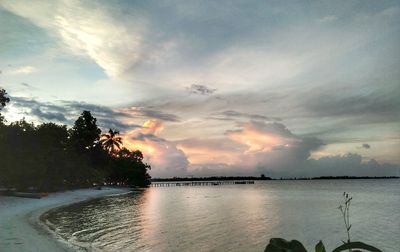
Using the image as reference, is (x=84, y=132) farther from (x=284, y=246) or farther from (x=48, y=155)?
(x=284, y=246)

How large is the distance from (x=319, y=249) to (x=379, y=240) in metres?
30.5

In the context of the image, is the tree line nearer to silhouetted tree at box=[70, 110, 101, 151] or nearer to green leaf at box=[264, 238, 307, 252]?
silhouetted tree at box=[70, 110, 101, 151]

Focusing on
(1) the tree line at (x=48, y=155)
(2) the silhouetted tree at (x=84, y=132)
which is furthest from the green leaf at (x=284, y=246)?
(2) the silhouetted tree at (x=84, y=132)

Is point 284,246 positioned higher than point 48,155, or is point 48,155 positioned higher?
point 48,155

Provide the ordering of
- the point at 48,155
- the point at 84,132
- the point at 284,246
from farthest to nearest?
the point at 84,132, the point at 48,155, the point at 284,246

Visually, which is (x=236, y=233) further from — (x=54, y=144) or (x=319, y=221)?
(x=54, y=144)

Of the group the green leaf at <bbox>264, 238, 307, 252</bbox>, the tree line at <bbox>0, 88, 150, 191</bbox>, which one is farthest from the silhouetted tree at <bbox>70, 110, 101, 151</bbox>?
the green leaf at <bbox>264, 238, 307, 252</bbox>

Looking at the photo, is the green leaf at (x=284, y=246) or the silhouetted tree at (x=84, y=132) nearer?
the green leaf at (x=284, y=246)

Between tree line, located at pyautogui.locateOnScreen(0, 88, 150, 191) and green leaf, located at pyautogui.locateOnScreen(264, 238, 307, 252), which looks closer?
green leaf, located at pyautogui.locateOnScreen(264, 238, 307, 252)

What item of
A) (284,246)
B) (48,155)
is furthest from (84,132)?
(284,246)

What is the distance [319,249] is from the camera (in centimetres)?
217

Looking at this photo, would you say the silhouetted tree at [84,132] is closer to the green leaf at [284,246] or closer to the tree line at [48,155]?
the tree line at [48,155]

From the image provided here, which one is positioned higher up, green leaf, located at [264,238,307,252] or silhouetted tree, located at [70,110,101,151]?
silhouetted tree, located at [70,110,101,151]

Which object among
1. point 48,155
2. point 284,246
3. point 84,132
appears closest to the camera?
point 284,246
